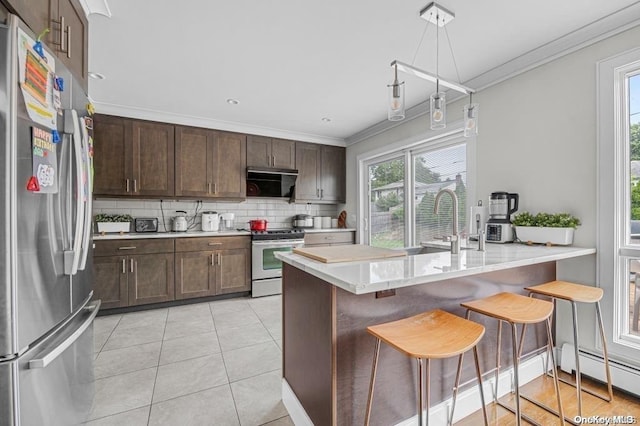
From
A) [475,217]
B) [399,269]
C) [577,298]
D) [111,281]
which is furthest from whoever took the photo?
[111,281]

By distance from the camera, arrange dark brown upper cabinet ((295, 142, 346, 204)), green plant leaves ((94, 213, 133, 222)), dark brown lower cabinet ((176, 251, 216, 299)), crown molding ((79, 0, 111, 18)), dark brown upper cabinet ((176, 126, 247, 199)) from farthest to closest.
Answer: dark brown upper cabinet ((295, 142, 346, 204)), dark brown upper cabinet ((176, 126, 247, 199)), dark brown lower cabinet ((176, 251, 216, 299)), green plant leaves ((94, 213, 133, 222)), crown molding ((79, 0, 111, 18))

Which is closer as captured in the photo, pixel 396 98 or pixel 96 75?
pixel 396 98

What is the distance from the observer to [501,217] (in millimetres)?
2350

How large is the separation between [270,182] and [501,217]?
3076mm

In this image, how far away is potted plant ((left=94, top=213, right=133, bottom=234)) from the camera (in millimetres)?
3332

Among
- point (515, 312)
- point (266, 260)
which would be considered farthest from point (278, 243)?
point (515, 312)

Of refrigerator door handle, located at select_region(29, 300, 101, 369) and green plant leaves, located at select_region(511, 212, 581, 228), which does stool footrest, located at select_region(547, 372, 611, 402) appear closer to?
green plant leaves, located at select_region(511, 212, 581, 228)

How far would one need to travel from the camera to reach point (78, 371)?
1433 millimetres

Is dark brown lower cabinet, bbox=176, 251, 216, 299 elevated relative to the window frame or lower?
lower

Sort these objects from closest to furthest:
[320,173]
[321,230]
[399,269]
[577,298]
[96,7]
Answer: [399,269], [577,298], [96,7], [321,230], [320,173]

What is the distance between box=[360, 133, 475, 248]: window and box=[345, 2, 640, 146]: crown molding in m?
0.62

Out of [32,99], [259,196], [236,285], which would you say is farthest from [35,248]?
[259,196]

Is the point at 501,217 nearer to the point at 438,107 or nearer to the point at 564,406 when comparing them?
the point at 438,107

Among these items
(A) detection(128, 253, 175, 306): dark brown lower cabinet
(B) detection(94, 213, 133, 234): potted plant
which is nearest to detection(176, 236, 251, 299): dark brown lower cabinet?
(A) detection(128, 253, 175, 306): dark brown lower cabinet
